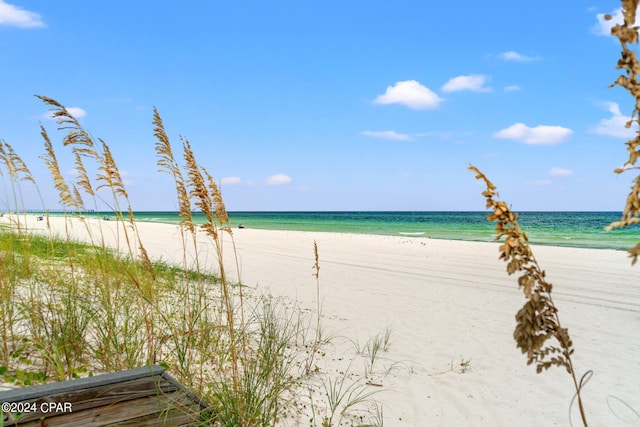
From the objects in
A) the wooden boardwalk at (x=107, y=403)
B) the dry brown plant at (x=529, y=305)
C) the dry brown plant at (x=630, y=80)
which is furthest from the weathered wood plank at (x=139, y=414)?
the dry brown plant at (x=630, y=80)

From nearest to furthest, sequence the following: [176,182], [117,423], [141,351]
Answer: [117,423], [176,182], [141,351]

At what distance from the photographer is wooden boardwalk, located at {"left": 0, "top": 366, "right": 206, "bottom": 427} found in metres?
2.96

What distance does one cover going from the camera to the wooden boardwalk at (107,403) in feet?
9.71

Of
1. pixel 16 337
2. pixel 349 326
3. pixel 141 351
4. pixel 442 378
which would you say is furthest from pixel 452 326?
pixel 16 337

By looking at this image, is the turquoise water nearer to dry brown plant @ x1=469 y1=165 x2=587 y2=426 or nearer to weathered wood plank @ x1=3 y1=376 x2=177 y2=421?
weathered wood plank @ x1=3 y1=376 x2=177 y2=421

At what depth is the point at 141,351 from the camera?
4477 mm

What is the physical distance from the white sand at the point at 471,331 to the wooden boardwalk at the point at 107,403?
1977 mm

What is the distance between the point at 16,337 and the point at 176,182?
231 centimetres

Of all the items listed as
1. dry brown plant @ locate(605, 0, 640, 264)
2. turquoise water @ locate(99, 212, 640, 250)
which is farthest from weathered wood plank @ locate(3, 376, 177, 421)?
turquoise water @ locate(99, 212, 640, 250)

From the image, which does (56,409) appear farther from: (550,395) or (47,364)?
(550,395)

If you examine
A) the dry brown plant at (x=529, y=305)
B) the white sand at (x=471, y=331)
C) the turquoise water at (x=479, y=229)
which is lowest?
the white sand at (x=471, y=331)

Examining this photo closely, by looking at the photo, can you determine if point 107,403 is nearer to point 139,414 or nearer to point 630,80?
point 139,414

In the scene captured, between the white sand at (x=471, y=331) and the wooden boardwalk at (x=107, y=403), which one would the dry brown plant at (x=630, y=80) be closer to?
the wooden boardwalk at (x=107, y=403)

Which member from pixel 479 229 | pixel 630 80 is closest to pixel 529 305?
pixel 630 80
